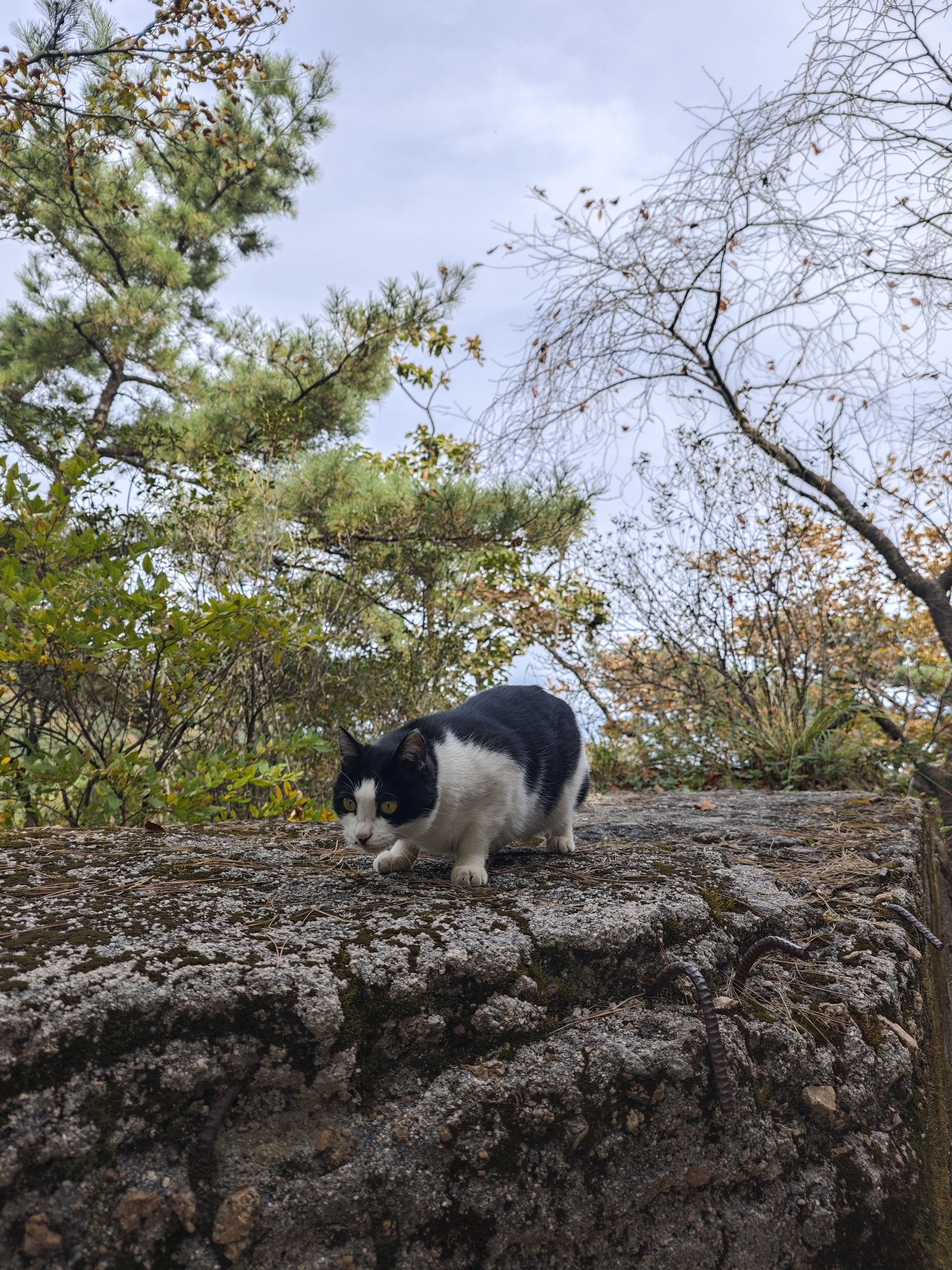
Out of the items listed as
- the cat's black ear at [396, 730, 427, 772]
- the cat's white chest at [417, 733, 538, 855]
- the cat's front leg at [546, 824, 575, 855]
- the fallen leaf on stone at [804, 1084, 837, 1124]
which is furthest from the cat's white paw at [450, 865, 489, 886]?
the fallen leaf on stone at [804, 1084, 837, 1124]

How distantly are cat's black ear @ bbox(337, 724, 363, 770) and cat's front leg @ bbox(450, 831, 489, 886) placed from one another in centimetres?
34

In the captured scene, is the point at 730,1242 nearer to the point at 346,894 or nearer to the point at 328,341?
the point at 346,894

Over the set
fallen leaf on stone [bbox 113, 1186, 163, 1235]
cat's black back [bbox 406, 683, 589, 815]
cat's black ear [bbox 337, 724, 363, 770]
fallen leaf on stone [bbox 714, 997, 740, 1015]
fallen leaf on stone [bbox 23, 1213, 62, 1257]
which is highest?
cat's black back [bbox 406, 683, 589, 815]

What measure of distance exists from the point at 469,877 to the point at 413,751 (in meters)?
0.34

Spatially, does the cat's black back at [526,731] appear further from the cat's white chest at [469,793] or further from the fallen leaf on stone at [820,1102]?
the fallen leaf on stone at [820,1102]

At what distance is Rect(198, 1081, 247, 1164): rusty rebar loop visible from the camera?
1.08 metres

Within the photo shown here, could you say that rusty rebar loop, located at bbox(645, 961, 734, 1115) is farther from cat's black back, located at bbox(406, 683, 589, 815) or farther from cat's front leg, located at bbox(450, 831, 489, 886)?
cat's black back, located at bbox(406, 683, 589, 815)

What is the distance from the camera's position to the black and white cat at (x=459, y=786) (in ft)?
6.22

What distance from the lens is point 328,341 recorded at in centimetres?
917

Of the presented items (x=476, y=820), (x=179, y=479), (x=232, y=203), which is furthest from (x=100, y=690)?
(x=232, y=203)

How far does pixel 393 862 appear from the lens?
2.08 meters

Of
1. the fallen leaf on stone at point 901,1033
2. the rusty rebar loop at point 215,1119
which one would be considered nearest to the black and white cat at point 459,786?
the rusty rebar loop at point 215,1119

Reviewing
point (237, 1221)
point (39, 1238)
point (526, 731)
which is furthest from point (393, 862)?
point (39, 1238)

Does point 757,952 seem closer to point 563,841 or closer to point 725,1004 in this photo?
point 725,1004
